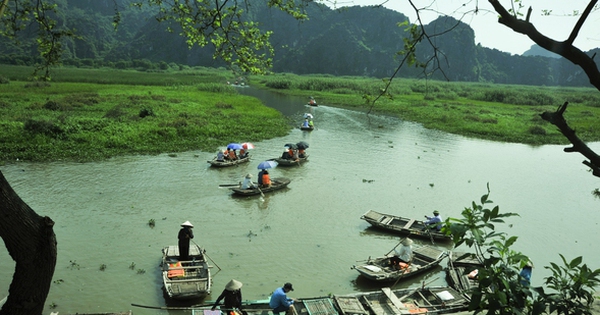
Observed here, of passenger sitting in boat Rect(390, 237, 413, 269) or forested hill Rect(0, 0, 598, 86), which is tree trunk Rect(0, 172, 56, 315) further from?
forested hill Rect(0, 0, 598, 86)

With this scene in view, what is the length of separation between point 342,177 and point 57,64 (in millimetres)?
16005

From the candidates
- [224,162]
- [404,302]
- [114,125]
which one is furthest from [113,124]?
[404,302]

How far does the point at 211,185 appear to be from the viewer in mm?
19094

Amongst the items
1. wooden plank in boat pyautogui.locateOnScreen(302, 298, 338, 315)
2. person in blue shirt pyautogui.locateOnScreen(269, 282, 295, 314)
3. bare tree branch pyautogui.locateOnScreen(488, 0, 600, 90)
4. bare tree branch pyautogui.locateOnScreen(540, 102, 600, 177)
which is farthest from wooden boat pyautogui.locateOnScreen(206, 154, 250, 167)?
bare tree branch pyautogui.locateOnScreen(540, 102, 600, 177)

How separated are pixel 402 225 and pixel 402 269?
363 cm

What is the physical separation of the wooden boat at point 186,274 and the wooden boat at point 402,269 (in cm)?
384

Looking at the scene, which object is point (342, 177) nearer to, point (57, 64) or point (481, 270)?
point (57, 64)

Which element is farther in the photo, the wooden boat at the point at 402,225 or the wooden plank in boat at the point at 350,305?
the wooden boat at the point at 402,225

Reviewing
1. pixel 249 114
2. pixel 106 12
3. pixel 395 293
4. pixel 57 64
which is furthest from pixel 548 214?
pixel 106 12

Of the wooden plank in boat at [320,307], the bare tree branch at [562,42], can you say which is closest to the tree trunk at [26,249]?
the bare tree branch at [562,42]

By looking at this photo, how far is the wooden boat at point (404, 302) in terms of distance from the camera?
951 cm

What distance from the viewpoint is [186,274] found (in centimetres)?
1086

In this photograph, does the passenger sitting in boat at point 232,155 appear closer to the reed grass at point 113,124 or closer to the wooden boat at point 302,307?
the reed grass at point 113,124

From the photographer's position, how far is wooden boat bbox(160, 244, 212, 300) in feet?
32.1
